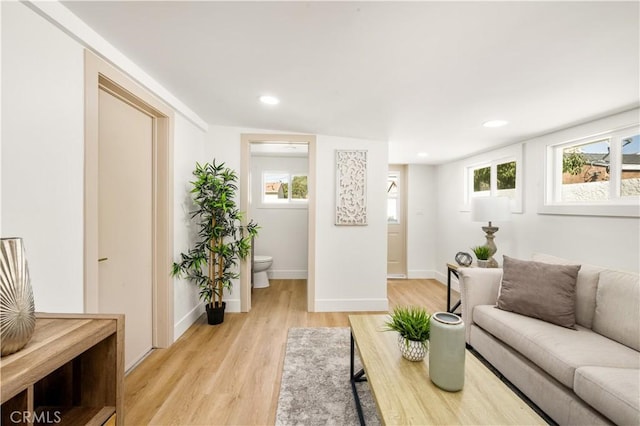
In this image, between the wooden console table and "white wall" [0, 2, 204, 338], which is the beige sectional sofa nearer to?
the wooden console table

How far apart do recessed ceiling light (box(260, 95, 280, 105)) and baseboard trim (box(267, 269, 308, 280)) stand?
3239 millimetres

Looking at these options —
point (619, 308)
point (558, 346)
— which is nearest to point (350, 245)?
point (558, 346)

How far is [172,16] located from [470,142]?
319 centimetres

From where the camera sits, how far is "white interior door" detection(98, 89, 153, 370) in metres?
1.83

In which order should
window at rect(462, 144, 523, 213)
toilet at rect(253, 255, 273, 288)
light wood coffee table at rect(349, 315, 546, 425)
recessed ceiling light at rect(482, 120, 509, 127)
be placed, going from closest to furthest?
light wood coffee table at rect(349, 315, 546, 425), recessed ceiling light at rect(482, 120, 509, 127), window at rect(462, 144, 523, 213), toilet at rect(253, 255, 273, 288)

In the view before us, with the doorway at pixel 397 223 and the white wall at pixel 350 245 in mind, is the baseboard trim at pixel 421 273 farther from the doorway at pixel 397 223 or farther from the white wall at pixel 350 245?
the white wall at pixel 350 245

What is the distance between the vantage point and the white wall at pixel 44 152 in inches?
42.8

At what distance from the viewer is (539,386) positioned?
1.60 metres

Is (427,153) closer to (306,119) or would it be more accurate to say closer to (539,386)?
(306,119)

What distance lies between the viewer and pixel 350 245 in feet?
11.1

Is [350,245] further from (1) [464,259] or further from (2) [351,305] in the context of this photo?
(1) [464,259]

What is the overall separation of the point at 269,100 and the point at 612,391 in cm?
269

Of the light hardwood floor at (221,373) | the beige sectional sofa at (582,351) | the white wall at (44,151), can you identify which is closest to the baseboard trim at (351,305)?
the light hardwood floor at (221,373)

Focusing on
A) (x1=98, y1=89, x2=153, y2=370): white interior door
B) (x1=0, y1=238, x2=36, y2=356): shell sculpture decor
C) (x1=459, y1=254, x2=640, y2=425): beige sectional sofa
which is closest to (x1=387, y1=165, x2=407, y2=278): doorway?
(x1=459, y1=254, x2=640, y2=425): beige sectional sofa
